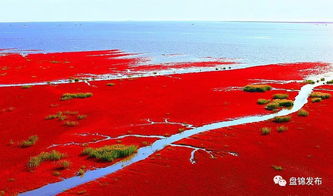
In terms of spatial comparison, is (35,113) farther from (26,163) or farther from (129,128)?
(26,163)

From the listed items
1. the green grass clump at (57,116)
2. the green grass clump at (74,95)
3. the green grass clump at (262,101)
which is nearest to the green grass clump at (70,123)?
the green grass clump at (57,116)

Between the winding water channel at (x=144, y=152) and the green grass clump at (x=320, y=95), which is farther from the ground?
the green grass clump at (x=320, y=95)

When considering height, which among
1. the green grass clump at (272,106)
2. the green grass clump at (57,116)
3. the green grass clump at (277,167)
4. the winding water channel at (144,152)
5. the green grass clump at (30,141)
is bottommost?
the green grass clump at (277,167)

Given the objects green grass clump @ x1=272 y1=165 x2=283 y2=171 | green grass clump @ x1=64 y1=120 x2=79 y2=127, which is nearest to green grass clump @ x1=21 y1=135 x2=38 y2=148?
green grass clump @ x1=64 y1=120 x2=79 y2=127

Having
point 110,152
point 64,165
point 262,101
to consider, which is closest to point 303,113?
→ point 262,101

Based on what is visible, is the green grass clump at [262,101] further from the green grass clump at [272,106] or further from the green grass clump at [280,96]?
the green grass clump at [280,96]

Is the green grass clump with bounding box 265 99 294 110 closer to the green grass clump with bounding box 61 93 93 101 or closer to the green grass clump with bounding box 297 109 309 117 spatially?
the green grass clump with bounding box 297 109 309 117
